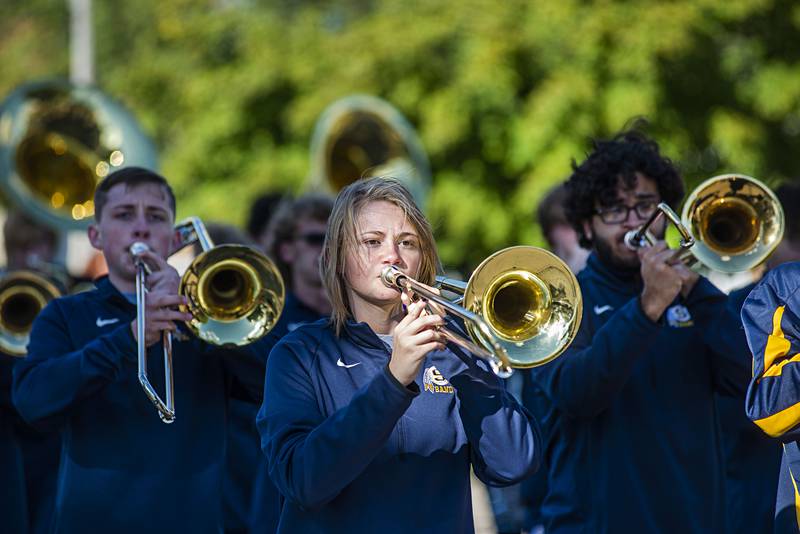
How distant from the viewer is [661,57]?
37.3 ft

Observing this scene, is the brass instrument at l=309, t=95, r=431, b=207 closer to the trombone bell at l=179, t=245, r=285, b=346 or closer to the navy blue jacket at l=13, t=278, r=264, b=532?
the trombone bell at l=179, t=245, r=285, b=346

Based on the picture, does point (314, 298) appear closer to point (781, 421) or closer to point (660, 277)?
point (660, 277)

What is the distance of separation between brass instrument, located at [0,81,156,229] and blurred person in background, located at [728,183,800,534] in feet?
15.9

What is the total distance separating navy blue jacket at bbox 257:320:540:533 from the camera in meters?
3.06

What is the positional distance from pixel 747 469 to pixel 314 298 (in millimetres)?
2081

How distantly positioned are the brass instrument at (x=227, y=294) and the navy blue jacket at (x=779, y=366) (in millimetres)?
1740

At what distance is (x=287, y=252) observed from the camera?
20.7 feet

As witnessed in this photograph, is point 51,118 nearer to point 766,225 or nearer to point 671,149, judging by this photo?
point 671,149

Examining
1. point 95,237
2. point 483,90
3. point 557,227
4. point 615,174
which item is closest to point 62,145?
point 557,227

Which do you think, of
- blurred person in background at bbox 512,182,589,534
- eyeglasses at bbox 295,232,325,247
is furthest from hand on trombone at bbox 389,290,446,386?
blurred person in background at bbox 512,182,589,534

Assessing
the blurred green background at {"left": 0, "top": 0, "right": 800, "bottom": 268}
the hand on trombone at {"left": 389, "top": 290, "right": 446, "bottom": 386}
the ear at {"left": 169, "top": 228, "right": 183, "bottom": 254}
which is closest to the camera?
the hand on trombone at {"left": 389, "top": 290, "right": 446, "bottom": 386}

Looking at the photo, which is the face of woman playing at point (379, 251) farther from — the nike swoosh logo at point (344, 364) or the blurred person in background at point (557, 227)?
the blurred person in background at point (557, 227)

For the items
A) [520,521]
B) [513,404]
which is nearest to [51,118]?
[520,521]

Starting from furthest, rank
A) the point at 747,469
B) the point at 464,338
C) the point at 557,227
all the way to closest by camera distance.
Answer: the point at 557,227 → the point at 747,469 → the point at 464,338
